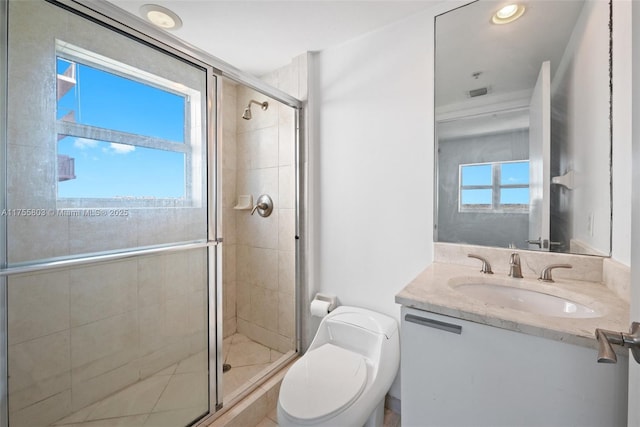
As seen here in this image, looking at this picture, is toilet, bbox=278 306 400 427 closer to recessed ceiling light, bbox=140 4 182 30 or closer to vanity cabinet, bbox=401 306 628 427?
vanity cabinet, bbox=401 306 628 427

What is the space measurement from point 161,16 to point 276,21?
0.62 metres

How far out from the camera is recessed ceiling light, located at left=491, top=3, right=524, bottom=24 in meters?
1.21

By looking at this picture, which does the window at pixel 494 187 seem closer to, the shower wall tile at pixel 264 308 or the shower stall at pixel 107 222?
the shower stall at pixel 107 222

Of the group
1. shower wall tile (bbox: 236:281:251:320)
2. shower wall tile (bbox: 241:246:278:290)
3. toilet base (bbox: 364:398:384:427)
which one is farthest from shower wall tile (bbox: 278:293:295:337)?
toilet base (bbox: 364:398:384:427)

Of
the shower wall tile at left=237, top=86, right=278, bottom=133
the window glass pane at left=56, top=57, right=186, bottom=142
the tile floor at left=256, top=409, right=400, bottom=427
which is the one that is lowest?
the tile floor at left=256, top=409, right=400, bottom=427

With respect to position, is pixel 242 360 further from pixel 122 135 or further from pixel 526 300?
pixel 526 300

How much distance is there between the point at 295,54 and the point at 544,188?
1.67 m

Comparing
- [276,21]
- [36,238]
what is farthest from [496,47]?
[36,238]

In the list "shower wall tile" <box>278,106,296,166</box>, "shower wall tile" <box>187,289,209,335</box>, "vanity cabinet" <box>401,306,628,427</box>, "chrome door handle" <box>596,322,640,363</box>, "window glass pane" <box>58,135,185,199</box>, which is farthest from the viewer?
"shower wall tile" <box>278,106,296,166</box>

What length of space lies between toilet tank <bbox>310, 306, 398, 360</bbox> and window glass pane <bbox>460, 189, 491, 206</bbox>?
0.76 m

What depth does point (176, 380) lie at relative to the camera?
1.32 m

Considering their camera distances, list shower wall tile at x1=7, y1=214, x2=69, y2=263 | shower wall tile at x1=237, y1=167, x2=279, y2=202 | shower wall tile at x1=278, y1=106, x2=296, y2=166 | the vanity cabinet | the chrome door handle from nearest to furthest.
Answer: the chrome door handle → the vanity cabinet → shower wall tile at x1=7, y1=214, x2=69, y2=263 → shower wall tile at x1=278, y1=106, x2=296, y2=166 → shower wall tile at x1=237, y1=167, x2=279, y2=202

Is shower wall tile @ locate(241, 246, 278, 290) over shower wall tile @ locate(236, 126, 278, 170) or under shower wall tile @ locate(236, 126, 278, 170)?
under

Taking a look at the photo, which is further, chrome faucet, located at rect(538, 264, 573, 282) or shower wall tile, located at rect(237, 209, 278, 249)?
shower wall tile, located at rect(237, 209, 278, 249)
